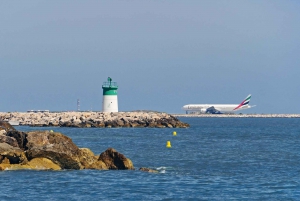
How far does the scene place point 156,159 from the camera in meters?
35.6

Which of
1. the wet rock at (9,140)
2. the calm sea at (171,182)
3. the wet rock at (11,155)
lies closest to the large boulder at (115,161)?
the calm sea at (171,182)

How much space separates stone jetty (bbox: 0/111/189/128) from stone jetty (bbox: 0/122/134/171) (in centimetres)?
4960

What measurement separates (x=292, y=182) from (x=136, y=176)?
6.53 m

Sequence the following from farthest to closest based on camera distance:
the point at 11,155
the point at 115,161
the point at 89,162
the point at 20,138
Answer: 1. the point at 20,138
2. the point at 89,162
3. the point at 115,161
4. the point at 11,155

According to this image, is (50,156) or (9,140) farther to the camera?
(9,140)

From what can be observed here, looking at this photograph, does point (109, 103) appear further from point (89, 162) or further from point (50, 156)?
point (50, 156)

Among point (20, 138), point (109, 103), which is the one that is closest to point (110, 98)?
point (109, 103)

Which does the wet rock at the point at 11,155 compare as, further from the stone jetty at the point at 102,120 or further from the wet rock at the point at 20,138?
the stone jetty at the point at 102,120

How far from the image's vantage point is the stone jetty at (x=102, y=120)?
7912 centimetres

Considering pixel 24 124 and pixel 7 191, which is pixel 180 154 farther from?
pixel 24 124

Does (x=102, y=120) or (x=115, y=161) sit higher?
(x=102, y=120)

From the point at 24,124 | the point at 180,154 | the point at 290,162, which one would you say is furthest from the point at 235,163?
the point at 24,124

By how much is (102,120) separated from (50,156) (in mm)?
51699

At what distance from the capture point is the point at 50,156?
27391 mm
